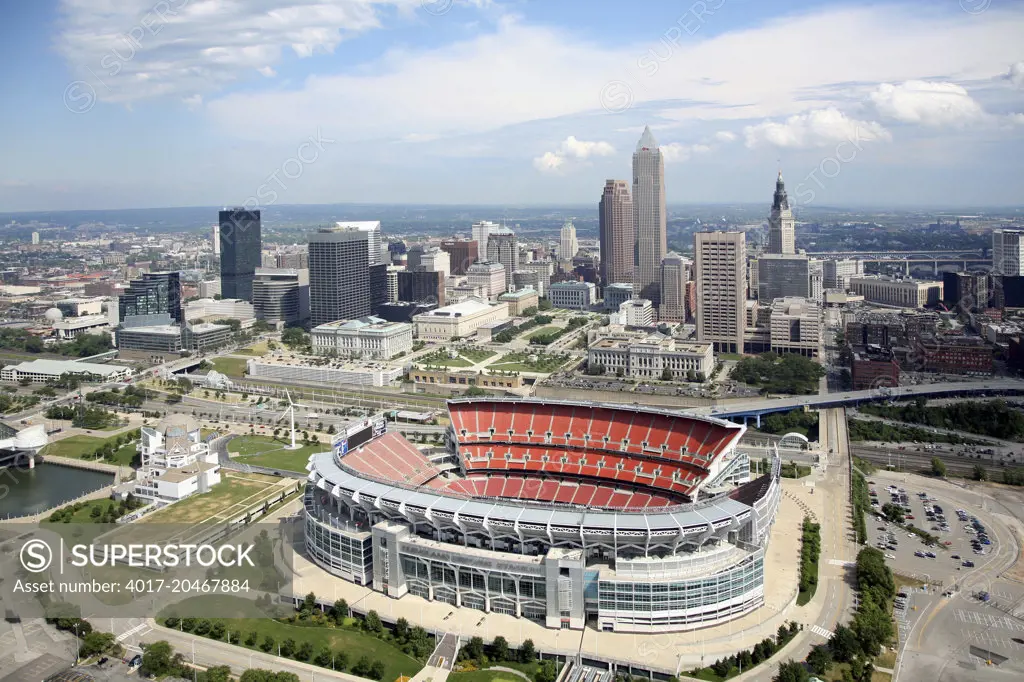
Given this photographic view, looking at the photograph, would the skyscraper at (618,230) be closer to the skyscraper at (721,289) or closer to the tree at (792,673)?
the skyscraper at (721,289)

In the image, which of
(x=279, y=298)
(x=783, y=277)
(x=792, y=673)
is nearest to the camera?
(x=792, y=673)

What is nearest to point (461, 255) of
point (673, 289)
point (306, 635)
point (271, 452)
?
point (673, 289)

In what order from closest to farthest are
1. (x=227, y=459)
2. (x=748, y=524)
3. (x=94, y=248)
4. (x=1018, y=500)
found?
(x=748, y=524), (x=1018, y=500), (x=227, y=459), (x=94, y=248)

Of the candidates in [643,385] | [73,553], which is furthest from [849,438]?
[73,553]

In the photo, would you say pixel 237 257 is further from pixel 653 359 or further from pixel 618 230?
pixel 653 359

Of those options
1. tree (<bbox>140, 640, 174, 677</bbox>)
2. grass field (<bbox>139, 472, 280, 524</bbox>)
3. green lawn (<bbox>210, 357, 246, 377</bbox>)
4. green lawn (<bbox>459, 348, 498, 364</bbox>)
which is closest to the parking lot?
tree (<bbox>140, 640, 174, 677</bbox>)

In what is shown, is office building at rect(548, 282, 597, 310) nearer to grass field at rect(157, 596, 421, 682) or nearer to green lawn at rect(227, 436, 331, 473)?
green lawn at rect(227, 436, 331, 473)

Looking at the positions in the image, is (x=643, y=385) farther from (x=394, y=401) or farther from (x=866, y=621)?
(x=866, y=621)
